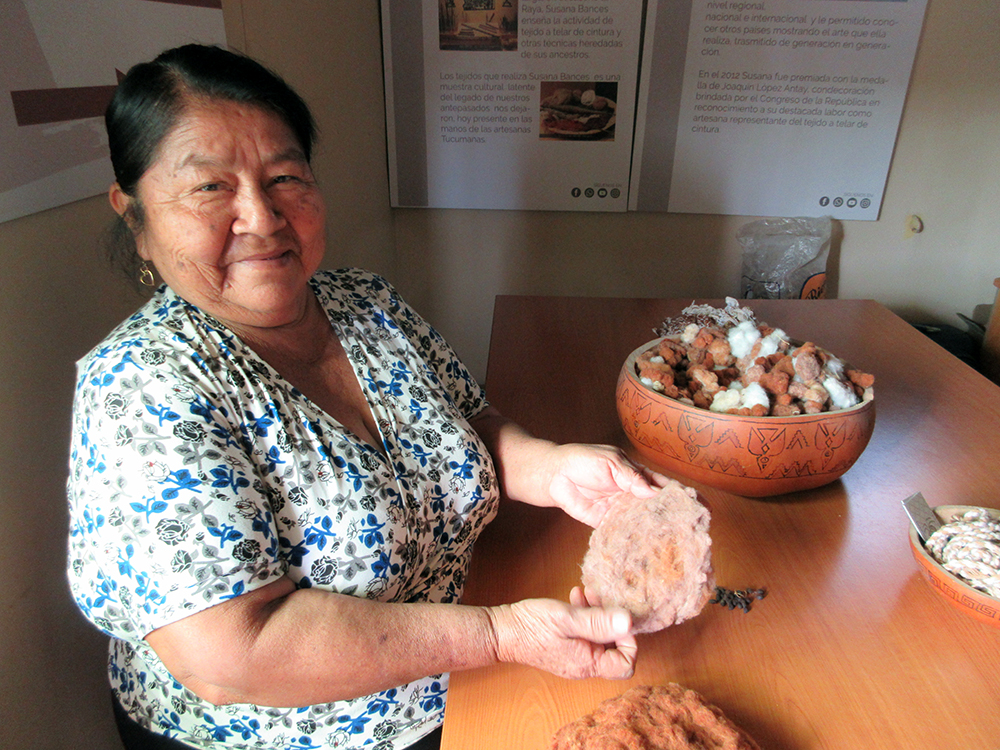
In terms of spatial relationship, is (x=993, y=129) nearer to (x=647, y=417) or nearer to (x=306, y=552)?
(x=647, y=417)

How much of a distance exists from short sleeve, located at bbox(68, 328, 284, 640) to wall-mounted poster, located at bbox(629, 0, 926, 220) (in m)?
2.30

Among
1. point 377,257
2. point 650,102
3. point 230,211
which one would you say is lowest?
point 377,257

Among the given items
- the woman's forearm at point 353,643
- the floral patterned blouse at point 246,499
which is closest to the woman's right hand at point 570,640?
the woman's forearm at point 353,643

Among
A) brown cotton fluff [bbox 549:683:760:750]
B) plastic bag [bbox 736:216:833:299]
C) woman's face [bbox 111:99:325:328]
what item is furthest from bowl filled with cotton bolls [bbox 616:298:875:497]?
plastic bag [bbox 736:216:833:299]

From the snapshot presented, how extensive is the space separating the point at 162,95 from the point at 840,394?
103cm

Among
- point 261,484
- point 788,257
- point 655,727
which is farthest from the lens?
point 788,257

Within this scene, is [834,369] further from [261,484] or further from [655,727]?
[261,484]

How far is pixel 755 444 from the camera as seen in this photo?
98 centimetres

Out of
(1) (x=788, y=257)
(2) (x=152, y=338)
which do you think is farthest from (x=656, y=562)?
(1) (x=788, y=257)

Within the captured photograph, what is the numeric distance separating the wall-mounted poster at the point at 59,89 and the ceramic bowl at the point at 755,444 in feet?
3.07

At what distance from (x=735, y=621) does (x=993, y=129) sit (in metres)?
2.68

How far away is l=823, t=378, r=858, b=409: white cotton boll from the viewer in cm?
100

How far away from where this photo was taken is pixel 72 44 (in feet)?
3.15

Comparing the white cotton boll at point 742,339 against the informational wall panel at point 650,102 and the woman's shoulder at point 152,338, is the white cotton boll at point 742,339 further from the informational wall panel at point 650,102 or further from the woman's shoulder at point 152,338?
the informational wall panel at point 650,102
